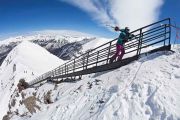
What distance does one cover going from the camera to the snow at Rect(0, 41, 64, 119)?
205 feet

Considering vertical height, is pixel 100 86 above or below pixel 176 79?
below

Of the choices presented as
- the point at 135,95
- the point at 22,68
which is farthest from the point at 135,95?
the point at 22,68

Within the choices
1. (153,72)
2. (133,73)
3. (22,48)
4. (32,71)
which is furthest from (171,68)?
(22,48)

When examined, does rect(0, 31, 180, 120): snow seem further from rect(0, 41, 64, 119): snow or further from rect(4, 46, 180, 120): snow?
rect(0, 41, 64, 119): snow

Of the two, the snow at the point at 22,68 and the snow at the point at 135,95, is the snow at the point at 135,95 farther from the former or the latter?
the snow at the point at 22,68

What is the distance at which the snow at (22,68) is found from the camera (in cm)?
6258

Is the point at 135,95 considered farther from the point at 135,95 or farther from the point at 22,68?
the point at 22,68

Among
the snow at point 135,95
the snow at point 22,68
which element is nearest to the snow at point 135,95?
the snow at point 135,95

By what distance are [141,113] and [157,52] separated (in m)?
5.81

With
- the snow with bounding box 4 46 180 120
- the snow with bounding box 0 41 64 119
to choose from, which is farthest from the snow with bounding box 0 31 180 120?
the snow with bounding box 0 41 64 119

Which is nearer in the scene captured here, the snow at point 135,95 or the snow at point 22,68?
the snow at point 135,95

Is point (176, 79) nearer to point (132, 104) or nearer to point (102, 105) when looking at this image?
point (132, 104)

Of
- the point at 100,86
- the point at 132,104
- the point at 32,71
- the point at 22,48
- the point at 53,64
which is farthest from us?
the point at 22,48

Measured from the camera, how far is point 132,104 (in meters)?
9.87
